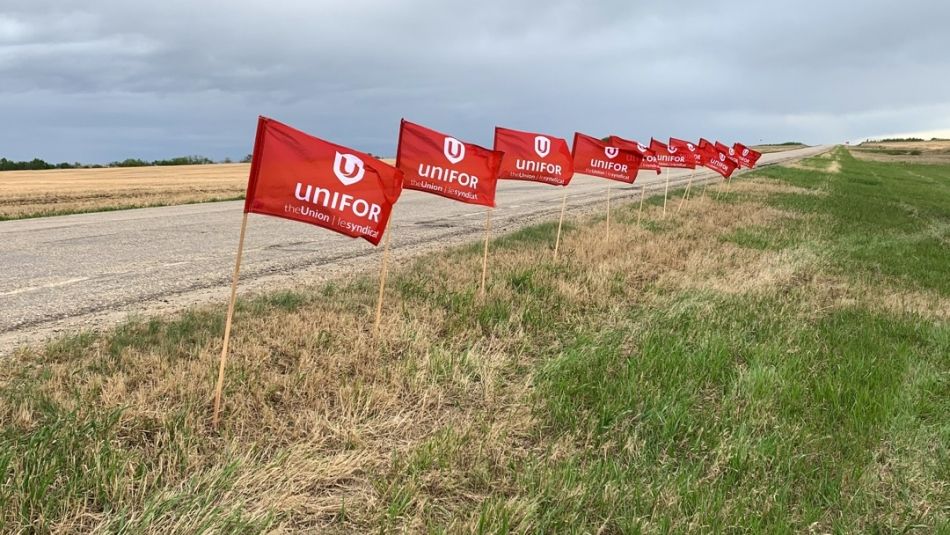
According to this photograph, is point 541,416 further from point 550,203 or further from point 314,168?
point 550,203

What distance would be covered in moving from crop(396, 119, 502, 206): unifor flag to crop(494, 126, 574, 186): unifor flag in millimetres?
1812

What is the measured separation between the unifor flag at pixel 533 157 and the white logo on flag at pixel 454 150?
2085 millimetres

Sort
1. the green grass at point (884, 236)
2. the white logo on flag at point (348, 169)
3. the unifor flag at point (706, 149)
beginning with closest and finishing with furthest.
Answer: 1. the white logo on flag at point (348, 169)
2. the green grass at point (884, 236)
3. the unifor flag at point (706, 149)

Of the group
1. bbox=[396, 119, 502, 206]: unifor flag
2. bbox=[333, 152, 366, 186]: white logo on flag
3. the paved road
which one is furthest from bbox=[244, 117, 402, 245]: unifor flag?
the paved road

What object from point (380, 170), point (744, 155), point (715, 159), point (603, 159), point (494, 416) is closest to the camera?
point (494, 416)

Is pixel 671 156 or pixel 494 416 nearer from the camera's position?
pixel 494 416

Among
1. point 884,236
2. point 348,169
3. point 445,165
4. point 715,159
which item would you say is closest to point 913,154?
point 715,159

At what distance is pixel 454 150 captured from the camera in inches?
255

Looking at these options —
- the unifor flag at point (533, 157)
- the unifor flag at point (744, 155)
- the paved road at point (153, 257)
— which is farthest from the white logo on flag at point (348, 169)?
the unifor flag at point (744, 155)

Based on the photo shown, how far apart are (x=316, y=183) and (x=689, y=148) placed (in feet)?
52.9

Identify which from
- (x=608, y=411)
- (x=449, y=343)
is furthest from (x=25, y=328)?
(x=608, y=411)

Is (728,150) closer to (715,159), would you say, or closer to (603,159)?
(715,159)

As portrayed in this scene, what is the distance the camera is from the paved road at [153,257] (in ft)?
20.9

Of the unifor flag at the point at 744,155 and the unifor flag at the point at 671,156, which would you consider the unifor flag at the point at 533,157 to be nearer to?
the unifor flag at the point at 671,156
